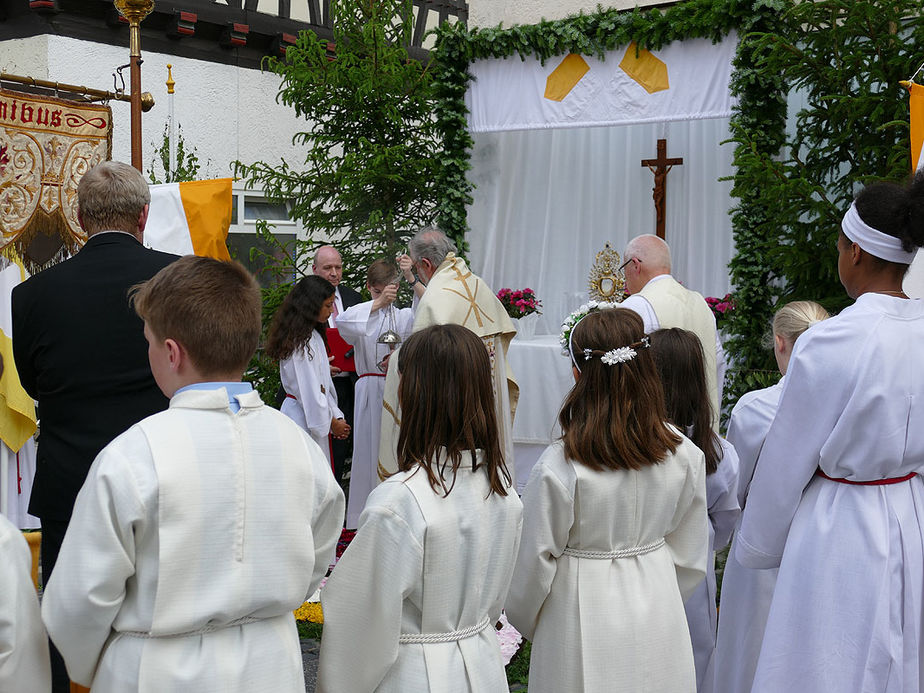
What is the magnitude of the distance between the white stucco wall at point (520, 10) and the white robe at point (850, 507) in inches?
273

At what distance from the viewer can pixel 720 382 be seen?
7.22 meters

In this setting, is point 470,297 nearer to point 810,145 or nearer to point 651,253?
point 651,253

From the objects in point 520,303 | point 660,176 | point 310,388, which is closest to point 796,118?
point 660,176

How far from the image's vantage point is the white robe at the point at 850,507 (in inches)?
116

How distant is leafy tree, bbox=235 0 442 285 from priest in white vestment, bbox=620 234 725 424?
4004mm

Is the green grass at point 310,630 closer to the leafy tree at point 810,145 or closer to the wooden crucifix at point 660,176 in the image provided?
the leafy tree at point 810,145

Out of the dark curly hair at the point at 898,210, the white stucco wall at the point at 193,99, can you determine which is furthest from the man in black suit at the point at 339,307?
the dark curly hair at the point at 898,210

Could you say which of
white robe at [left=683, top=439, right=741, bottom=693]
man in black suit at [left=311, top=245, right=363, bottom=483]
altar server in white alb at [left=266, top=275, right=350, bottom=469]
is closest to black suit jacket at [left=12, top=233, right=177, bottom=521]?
white robe at [left=683, top=439, right=741, bottom=693]

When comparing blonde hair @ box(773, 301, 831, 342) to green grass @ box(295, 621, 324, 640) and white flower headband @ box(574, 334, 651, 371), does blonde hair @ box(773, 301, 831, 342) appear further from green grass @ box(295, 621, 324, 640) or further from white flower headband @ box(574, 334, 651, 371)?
green grass @ box(295, 621, 324, 640)

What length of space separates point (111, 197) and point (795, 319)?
8.03ft

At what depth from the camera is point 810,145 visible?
24.2 ft

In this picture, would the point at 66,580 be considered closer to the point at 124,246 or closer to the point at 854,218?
the point at 124,246

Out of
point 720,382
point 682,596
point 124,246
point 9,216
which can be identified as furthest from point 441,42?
point 682,596

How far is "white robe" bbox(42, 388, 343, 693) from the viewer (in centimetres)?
201
